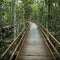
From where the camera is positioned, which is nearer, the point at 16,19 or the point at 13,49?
the point at 13,49

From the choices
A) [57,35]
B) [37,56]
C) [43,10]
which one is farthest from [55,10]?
[37,56]

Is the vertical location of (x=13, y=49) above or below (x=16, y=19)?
below

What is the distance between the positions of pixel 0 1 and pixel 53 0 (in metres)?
15.2

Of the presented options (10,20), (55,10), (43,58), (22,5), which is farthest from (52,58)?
(22,5)

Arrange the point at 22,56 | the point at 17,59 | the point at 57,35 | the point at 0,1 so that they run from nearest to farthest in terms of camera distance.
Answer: the point at 17,59
the point at 22,56
the point at 0,1
the point at 57,35

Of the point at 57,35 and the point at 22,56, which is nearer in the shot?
the point at 22,56

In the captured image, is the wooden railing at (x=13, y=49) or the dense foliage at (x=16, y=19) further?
the dense foliage at (x=16, y=19)

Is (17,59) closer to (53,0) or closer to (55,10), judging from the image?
(55,10)

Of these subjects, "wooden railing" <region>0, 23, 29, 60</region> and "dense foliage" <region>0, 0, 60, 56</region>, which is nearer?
"wooden railing" <region>0, 23, 29, 60</region>

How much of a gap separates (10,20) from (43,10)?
7551mm

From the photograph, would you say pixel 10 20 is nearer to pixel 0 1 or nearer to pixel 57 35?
pixel 57 35

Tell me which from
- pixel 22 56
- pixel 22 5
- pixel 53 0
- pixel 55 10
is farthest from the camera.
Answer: pixel 22 5

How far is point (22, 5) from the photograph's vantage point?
51281 millimetres

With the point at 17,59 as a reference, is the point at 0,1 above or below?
above
